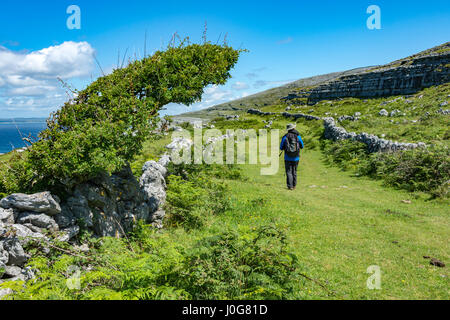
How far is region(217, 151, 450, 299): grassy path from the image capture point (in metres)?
6.39

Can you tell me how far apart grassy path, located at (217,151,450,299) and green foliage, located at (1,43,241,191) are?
450cm

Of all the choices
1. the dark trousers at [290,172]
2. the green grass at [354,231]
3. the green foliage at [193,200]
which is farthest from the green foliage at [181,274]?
the dark trousers at [290,172]

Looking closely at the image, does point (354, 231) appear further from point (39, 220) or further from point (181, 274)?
point (39, 220)

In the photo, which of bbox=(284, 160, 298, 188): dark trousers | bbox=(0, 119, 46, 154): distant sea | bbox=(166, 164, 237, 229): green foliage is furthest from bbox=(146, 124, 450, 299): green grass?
bbox=(0, 119, 46, 154): distant sea

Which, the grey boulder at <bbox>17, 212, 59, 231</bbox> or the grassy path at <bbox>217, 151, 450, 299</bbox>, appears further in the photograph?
the grassy path at <bbox>217, 151, 450, 299</bbox>

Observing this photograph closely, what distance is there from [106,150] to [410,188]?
542 inches

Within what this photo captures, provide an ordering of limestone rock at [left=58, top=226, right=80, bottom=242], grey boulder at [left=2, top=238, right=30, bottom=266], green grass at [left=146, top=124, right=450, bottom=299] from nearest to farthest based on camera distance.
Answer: grey boulder at [left=2, top=238, right=30, bottom=266] < green grass at [left=146, top=124, right=450, bottom=299] < limestone rock at [left=58, top=226, right=80, bottom=242]

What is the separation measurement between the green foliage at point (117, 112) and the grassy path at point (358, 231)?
4.50 m

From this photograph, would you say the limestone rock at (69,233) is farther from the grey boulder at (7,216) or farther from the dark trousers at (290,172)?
the dark trousers at (290,172)

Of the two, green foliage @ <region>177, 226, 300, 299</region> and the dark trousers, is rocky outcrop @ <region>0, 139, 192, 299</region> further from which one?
the dark trousers

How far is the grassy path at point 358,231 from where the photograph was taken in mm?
6395

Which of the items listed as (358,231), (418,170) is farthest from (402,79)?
(358,231)

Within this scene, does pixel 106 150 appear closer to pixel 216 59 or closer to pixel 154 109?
pixel 154 109
